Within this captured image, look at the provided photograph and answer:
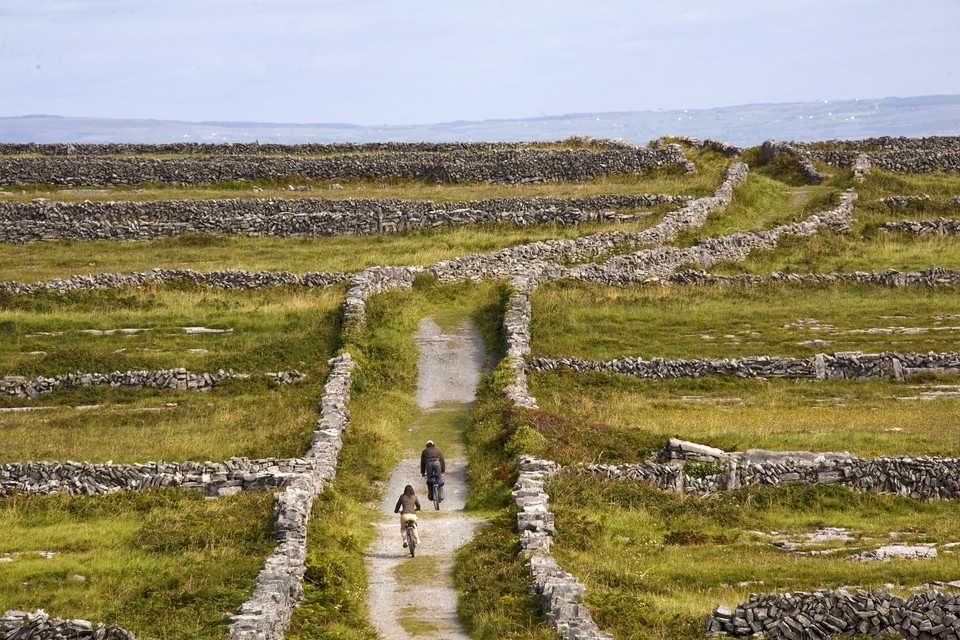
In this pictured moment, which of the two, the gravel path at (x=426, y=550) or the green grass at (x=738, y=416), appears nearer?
the gravel path at (x=426, y=550)

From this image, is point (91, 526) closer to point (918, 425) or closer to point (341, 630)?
point (341, 630)

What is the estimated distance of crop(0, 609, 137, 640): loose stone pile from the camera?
53.2ft

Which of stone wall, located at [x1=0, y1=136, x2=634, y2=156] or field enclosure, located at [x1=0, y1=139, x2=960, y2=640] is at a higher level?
stone wall, located at [x1=0, y1=136, x2=634, y2=156]

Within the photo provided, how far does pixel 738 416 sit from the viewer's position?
3291 cm

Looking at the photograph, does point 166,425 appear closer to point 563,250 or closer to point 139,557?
point 139,557

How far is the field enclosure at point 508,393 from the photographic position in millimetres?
19953

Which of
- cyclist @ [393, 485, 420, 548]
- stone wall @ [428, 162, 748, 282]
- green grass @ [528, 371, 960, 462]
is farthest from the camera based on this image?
stone wall @ [428, 162, 748, 282]

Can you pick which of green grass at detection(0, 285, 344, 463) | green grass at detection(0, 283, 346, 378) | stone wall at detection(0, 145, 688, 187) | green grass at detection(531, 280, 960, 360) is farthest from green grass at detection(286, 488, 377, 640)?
stone wall at detection(0, 145, 688, 187)

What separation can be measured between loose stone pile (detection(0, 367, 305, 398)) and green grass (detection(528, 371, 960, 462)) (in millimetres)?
10060

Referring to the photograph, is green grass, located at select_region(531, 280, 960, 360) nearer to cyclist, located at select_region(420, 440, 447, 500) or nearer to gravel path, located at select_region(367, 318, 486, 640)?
gravel path, located at select_region(367, 318, 486, 640)

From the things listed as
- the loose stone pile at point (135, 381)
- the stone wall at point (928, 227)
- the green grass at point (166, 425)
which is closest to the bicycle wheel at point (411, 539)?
the green grass at point (166, 425)

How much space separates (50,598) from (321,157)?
64.8 meters

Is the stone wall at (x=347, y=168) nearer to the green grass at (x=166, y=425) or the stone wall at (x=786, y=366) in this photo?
the stone wall at (x=786, y=366)

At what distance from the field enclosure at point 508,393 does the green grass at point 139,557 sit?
0.08 metres
